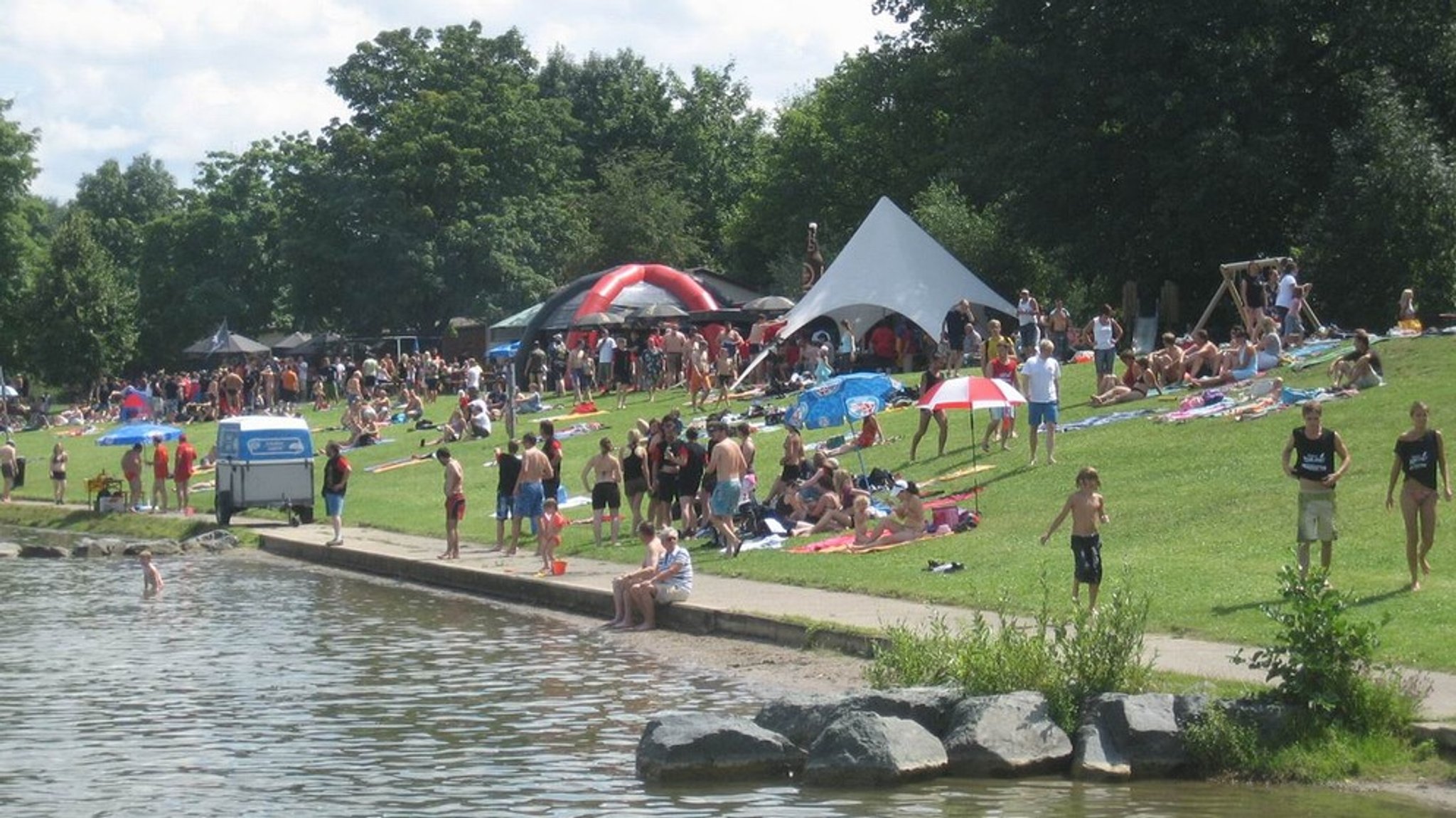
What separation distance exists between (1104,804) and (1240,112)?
31927 mm

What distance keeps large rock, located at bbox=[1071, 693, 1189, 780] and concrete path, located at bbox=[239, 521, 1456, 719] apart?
0.73 m

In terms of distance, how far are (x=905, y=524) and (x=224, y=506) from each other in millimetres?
15375

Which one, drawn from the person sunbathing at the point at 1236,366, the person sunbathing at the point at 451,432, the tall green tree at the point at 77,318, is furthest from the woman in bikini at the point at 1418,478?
the tall green tree at the point at 77,318

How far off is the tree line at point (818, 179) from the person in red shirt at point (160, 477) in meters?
19.9

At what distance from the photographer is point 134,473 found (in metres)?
37.7

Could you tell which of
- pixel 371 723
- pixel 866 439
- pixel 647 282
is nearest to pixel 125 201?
pixel 647 282

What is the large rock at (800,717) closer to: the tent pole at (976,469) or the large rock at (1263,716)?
the large rock at (1263,716)

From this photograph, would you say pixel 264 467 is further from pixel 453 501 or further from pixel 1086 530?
pixel 1086 530

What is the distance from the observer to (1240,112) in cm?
4134

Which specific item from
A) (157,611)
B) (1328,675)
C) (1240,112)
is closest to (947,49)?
(1240,112)

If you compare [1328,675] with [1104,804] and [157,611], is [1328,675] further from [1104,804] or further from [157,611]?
[157,611]

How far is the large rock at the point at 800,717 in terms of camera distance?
13.4m

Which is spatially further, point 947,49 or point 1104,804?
point 947,49

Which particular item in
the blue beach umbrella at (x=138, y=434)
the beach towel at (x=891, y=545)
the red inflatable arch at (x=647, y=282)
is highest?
the red inflatable arch at (x=647, y=282)
